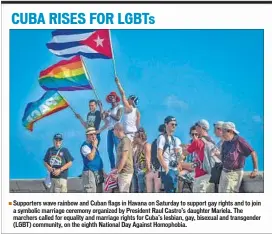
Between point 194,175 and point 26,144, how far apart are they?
1753mm

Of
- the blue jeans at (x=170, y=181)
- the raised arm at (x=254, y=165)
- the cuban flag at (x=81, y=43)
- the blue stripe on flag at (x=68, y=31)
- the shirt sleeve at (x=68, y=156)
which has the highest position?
the blue stripe on flag at (x=68, y=31)

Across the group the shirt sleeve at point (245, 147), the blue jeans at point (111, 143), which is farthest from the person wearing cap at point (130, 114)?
the shirt sleeve at point (245, 147)

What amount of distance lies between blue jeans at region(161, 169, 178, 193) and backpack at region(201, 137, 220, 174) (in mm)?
311

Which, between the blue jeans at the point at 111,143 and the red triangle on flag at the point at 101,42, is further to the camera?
the blue jeans at the point at 111,143

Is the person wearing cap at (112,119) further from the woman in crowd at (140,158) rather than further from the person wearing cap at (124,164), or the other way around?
the woman in crowd at (140,158)

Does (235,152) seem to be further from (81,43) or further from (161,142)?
(81,43)

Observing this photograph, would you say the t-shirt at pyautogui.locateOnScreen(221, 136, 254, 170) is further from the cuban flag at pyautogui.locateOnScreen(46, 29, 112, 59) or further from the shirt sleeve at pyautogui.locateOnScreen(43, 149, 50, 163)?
the shirt sleeve at pyautogui.locateOnScreen(43, 149, 50, 163)

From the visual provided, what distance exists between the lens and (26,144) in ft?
37.7

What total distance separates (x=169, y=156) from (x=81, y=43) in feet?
4.83

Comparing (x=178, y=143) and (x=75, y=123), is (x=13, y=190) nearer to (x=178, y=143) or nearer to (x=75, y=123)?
(x=75, y=123)

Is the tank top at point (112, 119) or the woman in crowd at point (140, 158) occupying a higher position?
the tank top at point (112, 119)

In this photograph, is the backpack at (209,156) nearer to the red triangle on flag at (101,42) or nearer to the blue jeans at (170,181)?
the blue jeans at (170,181)

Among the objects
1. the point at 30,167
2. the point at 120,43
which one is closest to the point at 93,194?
the point at 30,167

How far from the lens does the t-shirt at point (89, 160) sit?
11531mm
